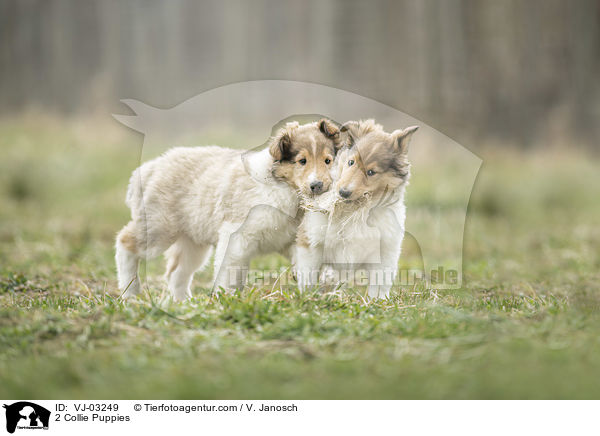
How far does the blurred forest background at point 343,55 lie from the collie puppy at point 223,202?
24.6 ft

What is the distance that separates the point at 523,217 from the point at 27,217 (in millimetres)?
7433

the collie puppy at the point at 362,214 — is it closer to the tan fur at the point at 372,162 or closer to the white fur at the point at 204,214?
the tan fur at the point at 372,162

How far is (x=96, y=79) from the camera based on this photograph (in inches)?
636

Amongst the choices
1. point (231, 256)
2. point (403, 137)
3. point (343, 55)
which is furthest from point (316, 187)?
point (343, 55)

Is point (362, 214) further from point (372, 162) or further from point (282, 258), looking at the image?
point (282, 258)

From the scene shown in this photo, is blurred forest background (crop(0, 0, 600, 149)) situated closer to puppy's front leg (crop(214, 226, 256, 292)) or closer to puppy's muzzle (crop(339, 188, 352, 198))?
puppy's front leg (crop(214, 226, 256, 292))

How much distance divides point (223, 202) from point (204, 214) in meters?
0.23

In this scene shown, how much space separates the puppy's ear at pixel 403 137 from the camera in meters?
4.29

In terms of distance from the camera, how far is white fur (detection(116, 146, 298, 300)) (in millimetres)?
4629

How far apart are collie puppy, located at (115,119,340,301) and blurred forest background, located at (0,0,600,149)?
24.6ft

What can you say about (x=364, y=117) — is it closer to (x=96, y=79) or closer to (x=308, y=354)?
(x=308, y=354)
